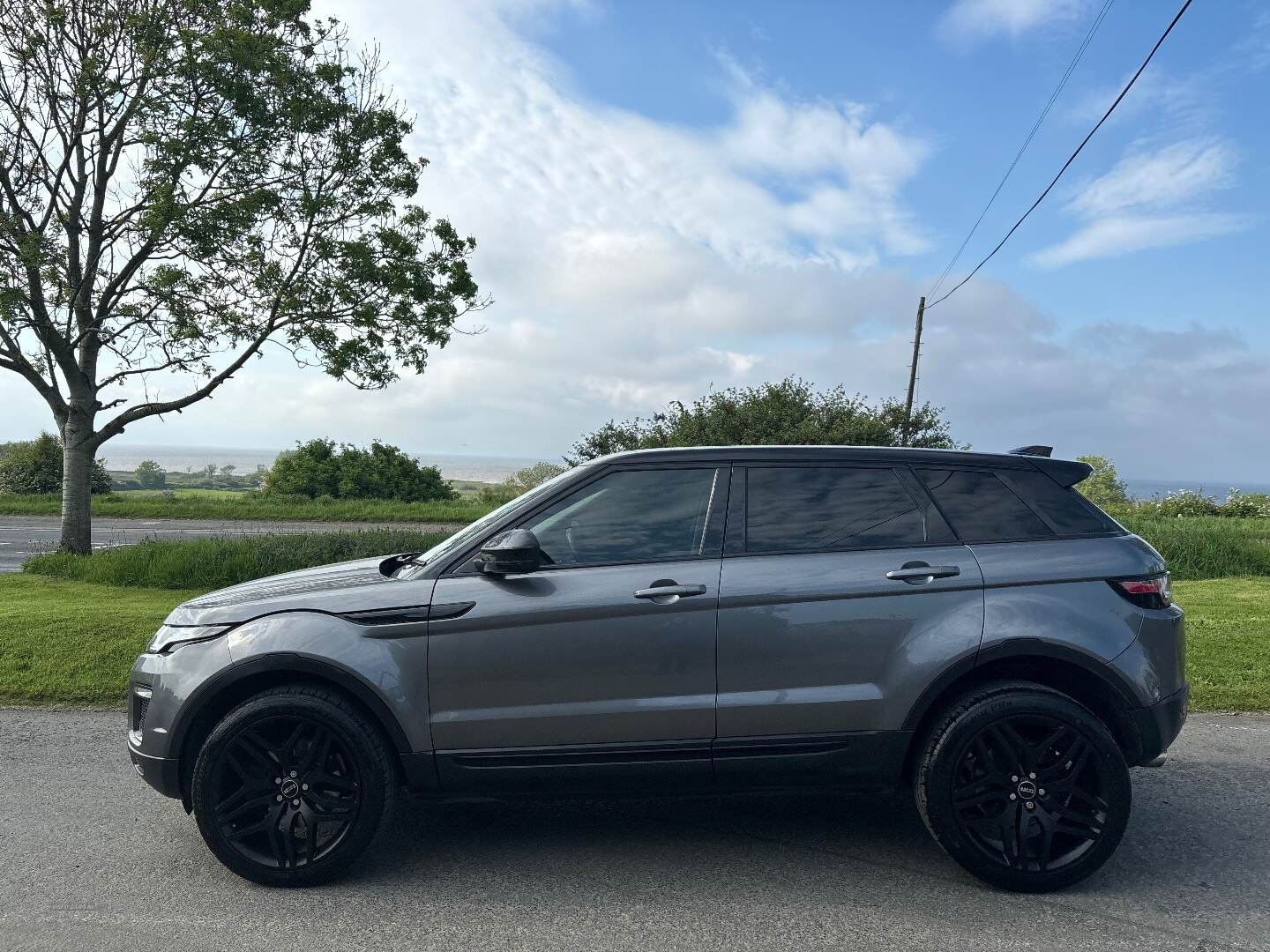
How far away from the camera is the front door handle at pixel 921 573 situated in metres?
3.96

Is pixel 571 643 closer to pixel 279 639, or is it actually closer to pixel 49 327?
pixel 279 639

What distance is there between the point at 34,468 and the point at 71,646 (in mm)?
26106

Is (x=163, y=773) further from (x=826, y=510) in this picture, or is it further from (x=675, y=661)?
(x=826, y=510)

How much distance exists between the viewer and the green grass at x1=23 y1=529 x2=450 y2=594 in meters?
12.3

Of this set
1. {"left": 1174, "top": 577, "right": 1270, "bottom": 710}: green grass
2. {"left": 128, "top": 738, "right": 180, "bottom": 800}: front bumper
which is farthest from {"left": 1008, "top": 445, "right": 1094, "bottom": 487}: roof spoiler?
{"left": 128, "top": 738, "right": 180, "bottom": 800}: front bumper

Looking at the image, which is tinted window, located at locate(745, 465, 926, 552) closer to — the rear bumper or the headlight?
the rear bumper

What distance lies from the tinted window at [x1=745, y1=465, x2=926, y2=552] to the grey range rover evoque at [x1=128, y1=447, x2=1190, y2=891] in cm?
4

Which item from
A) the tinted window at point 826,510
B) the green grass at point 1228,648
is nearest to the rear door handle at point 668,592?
the tinted window at point 826,510

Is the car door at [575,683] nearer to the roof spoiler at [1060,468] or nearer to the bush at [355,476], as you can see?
the roof spoiler at [1060,468]

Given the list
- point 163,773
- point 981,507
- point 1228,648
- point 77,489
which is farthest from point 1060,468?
point 77,489

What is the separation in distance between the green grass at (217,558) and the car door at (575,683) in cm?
856

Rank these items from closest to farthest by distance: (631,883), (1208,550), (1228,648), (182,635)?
(631,883) < (182,635) < (1228,648) < (1208,550)

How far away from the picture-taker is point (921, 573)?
396 centimetres

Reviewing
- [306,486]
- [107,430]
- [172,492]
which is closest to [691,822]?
[107,430]
